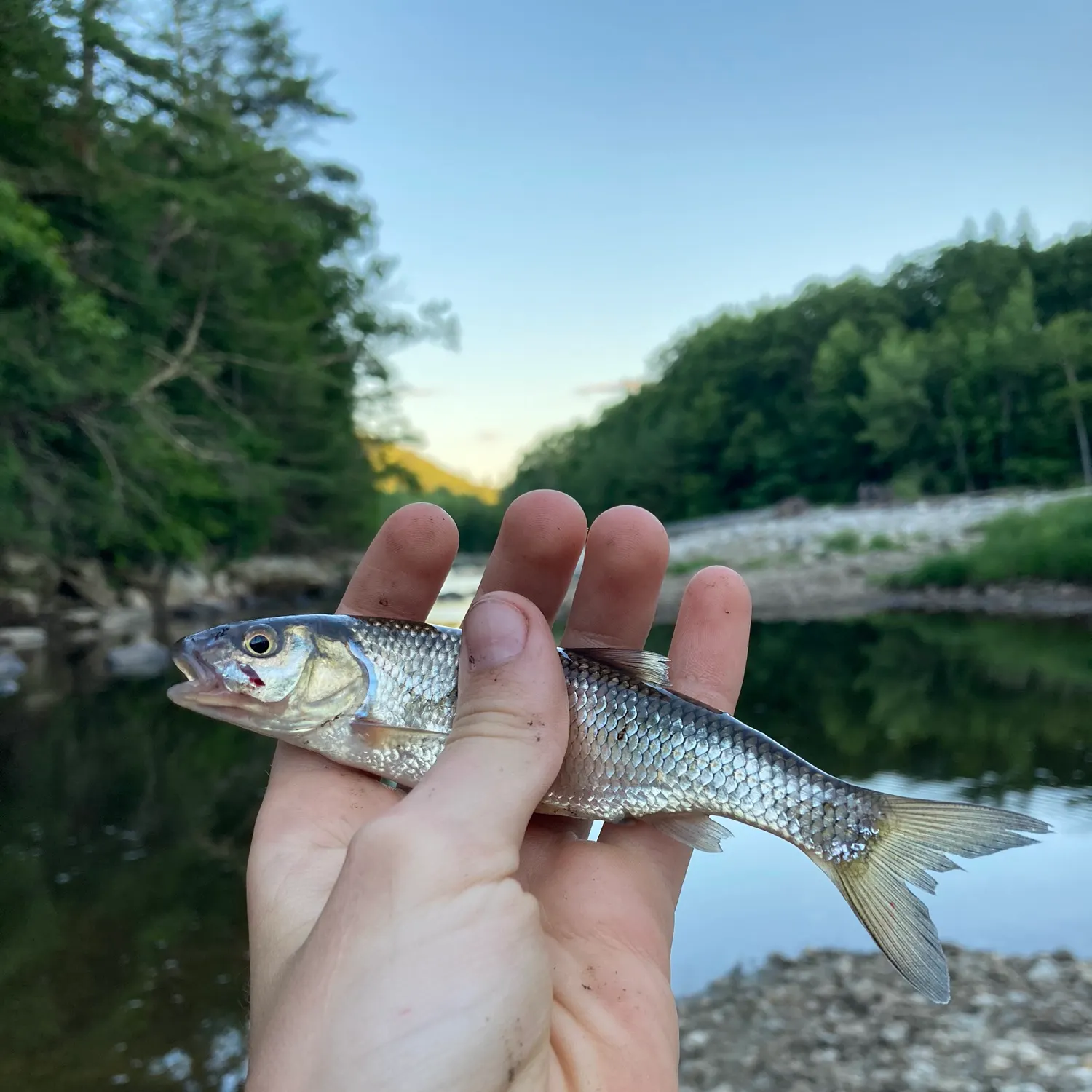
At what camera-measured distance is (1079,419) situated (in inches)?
1693

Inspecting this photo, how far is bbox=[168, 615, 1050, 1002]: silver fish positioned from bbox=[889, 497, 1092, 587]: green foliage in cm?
1979

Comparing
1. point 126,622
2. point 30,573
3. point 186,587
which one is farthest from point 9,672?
point 186,587

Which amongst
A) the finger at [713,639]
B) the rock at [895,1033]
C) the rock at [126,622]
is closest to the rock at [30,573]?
the rock at [126,622]

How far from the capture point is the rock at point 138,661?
14.8 metres

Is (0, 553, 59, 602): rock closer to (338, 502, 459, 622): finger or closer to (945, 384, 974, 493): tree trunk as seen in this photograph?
(338, 502, 459, 622): finger

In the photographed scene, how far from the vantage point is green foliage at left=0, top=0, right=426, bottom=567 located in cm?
1706

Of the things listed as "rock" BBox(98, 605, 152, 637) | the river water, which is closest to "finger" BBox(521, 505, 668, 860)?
the river water

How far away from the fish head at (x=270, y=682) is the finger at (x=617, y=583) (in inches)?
32.7

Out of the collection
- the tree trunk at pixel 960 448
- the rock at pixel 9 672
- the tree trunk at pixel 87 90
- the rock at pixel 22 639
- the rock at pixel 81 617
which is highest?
the tree trunk at pixel 87 90

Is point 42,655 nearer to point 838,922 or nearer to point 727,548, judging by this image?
point 838,922

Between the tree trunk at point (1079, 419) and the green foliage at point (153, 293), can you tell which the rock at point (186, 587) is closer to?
the green foliage at point (153, 293)

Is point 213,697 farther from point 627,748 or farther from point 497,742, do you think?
point 627,748

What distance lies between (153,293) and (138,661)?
482 inches

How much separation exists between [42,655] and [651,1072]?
703 inches
